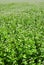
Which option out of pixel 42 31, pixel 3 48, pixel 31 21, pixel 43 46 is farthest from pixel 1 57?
pixel 31 21

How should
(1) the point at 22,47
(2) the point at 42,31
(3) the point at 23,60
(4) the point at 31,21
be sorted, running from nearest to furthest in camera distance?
(3) the point at 23,60 < (1) the point at 22,47 < (2) the point at 42,31 < (4) the point at 31,21

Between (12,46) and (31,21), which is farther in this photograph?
(31,21)

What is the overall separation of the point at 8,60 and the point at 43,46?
152 cm

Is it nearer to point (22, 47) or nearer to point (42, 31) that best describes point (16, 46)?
point (22, 47)

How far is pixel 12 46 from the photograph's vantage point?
885cm

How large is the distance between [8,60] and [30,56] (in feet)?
2.97

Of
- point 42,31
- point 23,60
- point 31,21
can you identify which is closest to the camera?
point 23,60

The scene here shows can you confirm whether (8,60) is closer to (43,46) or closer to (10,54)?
(10,54)

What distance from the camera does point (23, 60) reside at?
8.13m

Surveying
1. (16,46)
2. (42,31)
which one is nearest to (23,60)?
(16,46)

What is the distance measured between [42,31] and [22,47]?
8.29 feet

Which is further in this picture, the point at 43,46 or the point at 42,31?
the point at 42,31

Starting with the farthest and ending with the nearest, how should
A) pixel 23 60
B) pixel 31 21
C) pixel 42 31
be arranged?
pixel 31 21 < pixel 42 31 < pixel 23 60

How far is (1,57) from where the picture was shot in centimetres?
851
